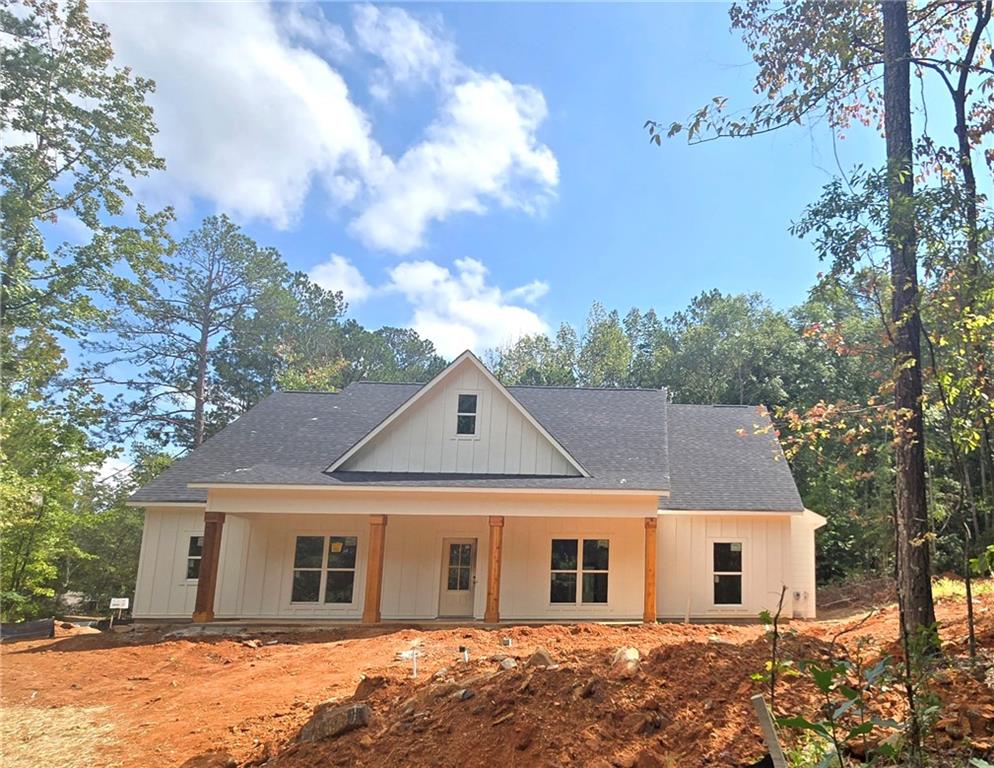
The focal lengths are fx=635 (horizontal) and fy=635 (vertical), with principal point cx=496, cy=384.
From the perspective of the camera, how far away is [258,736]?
5.97 metres

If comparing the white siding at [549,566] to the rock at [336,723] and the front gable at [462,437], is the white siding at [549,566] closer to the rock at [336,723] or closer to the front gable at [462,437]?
the front gable at [462,437]

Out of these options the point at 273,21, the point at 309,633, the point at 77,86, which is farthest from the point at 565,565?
the point at 77,86

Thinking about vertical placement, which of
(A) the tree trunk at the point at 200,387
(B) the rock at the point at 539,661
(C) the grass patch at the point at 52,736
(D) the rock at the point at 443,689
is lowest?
(C) the grass patch at the point at 52,736

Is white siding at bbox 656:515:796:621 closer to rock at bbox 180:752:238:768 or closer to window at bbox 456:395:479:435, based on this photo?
window at bbox 456:395:479:435

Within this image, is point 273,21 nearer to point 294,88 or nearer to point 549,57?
point 294,88

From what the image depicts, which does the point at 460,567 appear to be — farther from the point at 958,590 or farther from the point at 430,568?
the point at 958,590

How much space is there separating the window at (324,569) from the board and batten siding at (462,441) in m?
2.03

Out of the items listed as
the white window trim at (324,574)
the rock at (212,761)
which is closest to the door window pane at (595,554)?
the white window trim at (324,574)

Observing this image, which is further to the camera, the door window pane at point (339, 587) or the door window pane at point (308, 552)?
the door window pane at point (308, 552)

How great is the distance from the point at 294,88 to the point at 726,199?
7314 mm

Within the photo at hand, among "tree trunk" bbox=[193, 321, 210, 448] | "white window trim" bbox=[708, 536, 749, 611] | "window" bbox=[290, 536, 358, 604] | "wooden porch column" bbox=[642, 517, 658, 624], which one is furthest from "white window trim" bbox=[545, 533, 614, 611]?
"tree trunk" bbox=[193, 321, 210, 448]

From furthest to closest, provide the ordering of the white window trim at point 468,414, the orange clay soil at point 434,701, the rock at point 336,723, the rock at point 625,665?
the white window trim at point 468,414 → the rock at point 336,723 → the rock at point 625,665 → the orange clay soil at point 434,701

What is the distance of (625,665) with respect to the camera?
198 inches

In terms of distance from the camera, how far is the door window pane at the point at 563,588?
14.6m
